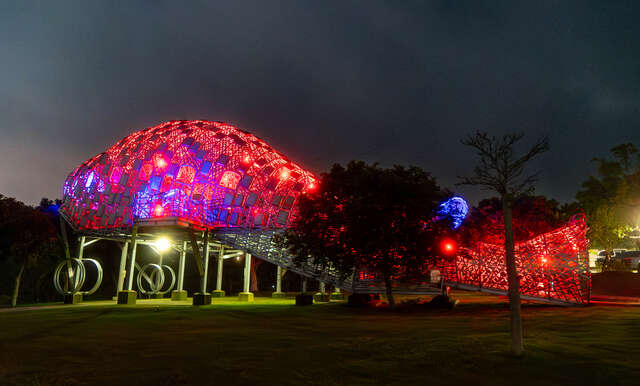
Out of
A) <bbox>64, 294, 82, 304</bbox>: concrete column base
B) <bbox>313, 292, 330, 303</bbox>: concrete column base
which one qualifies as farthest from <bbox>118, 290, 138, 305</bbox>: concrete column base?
<bbox>313, 292, 330, 303</bbox>: concrete column base

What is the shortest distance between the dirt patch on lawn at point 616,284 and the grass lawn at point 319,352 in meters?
25.4

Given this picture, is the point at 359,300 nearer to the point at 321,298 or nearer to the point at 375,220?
the point at 375,220

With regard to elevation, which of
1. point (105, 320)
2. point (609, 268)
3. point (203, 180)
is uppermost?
point (203, 180)

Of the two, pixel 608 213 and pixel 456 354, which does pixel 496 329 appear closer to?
pixel 456 354

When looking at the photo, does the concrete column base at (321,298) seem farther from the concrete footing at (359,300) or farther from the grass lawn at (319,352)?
the grass lawn at (319,352)

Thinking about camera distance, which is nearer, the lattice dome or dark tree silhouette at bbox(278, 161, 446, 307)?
dark tree silhouette at bbox(278, 161, 446, 307)

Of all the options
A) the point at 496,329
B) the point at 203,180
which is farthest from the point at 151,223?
the point at 496,329

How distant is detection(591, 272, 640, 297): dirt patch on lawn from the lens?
1533 inches

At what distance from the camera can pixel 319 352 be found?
11.0 m

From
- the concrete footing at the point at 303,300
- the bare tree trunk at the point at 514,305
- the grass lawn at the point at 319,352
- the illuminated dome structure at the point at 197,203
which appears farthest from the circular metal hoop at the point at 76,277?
the bare tree trunk at the point at 514,305

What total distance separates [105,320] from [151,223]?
43.3 ft

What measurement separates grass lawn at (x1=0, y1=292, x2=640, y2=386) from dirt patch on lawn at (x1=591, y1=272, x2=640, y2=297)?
25398 mm

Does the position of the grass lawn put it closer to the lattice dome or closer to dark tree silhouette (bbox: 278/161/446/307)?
dark tree silhouette (bbox: 278/161/446/307)

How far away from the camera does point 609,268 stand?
5559 centimetres
